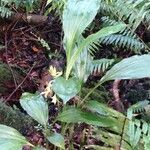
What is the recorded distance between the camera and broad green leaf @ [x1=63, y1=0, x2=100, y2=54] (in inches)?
59.1

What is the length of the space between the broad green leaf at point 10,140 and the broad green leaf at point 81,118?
→ 18cm

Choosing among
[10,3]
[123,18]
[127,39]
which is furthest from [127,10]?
[10,3]

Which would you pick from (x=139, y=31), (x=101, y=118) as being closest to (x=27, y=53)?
(x=139, y=31)

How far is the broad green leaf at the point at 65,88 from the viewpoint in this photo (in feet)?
4.72

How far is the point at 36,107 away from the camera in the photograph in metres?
1.65

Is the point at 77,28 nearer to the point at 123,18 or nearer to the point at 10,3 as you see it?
the point at 123,18

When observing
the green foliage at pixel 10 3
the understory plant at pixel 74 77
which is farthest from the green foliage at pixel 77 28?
the green foliage at pixel 10 3

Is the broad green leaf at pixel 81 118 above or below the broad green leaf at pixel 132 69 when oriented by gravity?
below

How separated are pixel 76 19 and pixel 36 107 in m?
0.42

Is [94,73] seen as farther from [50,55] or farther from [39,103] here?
[39,103]

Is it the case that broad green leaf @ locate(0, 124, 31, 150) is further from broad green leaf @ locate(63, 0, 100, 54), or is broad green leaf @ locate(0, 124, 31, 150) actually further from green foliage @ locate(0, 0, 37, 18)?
green foliage @ locate(0, 0, 37, 18)

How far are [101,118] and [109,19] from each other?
1.91 metres

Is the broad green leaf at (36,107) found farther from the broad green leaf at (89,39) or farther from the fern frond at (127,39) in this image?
the fern frond at (127,39)

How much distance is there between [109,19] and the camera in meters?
3.36
